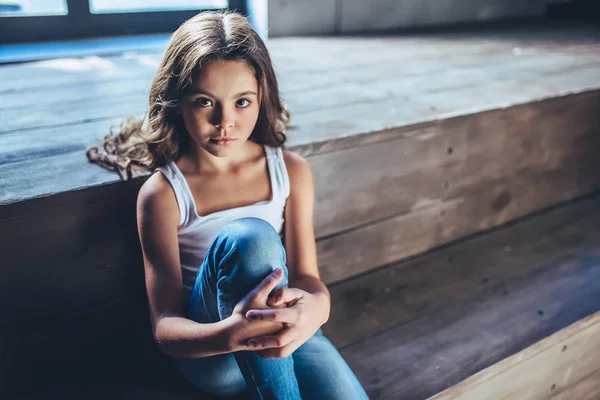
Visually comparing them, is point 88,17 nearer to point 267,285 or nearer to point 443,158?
point 443,158

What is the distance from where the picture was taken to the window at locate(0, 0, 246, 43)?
200 cm

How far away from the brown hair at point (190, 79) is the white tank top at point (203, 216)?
0.11ft

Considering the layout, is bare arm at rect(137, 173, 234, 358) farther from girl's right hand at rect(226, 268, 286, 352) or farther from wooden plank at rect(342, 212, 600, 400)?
wooden plank at rect(342, 212, 600, 400)

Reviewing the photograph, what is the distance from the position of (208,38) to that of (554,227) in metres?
1.07

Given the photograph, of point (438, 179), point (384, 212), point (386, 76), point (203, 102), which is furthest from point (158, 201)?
point (386, 76)

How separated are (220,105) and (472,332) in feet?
2.07

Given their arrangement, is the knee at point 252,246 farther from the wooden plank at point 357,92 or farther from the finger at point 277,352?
the wooden plank at point 357,92

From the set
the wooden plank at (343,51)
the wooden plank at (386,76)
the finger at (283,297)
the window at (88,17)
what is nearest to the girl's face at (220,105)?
the finger at (283,297)

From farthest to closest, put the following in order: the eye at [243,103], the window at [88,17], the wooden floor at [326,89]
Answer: the window at [88,17]
the wooden floor at [326,89]
the eye at [243,103]

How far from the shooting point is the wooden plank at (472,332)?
978 mm

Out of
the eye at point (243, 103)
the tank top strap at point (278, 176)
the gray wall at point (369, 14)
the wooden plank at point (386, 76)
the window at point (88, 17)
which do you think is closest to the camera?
the eye at point (243, 103)

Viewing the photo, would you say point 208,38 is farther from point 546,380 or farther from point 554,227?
point 554,227

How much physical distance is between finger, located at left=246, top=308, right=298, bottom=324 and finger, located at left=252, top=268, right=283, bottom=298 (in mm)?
20

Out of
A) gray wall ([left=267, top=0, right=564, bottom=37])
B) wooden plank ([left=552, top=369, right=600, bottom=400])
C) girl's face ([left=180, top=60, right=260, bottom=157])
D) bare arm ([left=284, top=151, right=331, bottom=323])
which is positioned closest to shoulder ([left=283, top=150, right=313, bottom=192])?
bare arm ([left=284, top=151, right=331, bottom=323])
